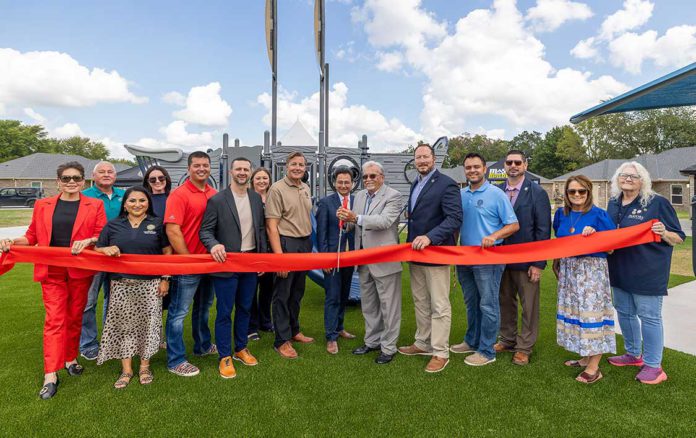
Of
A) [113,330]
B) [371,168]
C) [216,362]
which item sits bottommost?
[216,362]

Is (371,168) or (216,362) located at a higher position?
(371,168)

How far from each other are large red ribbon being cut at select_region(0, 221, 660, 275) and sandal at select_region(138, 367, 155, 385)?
0.84m

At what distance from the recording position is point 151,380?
326 cm

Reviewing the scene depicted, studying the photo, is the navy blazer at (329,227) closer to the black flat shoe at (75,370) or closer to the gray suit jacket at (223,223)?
the gray suit jacket at (223,223)

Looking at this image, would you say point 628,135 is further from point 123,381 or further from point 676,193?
point 123,381

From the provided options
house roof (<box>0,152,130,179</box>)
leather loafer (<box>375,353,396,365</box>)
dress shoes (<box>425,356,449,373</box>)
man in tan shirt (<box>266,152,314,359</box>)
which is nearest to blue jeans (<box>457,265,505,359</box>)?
dress shoes (<box>425,356,449,373</box>)

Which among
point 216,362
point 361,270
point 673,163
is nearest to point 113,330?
point 216,362

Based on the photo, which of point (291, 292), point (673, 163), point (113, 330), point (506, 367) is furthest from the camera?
point (673, 163)

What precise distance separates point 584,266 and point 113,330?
3.78 m

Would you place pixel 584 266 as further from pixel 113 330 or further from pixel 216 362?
pixel 113 330

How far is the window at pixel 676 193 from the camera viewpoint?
1216 inches

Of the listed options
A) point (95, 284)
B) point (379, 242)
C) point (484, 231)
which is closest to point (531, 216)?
point (484, 231)

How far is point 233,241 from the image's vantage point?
3.40 m

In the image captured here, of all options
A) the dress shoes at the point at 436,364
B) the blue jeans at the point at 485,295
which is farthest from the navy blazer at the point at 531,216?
the dress shoes at the point at 436,364
